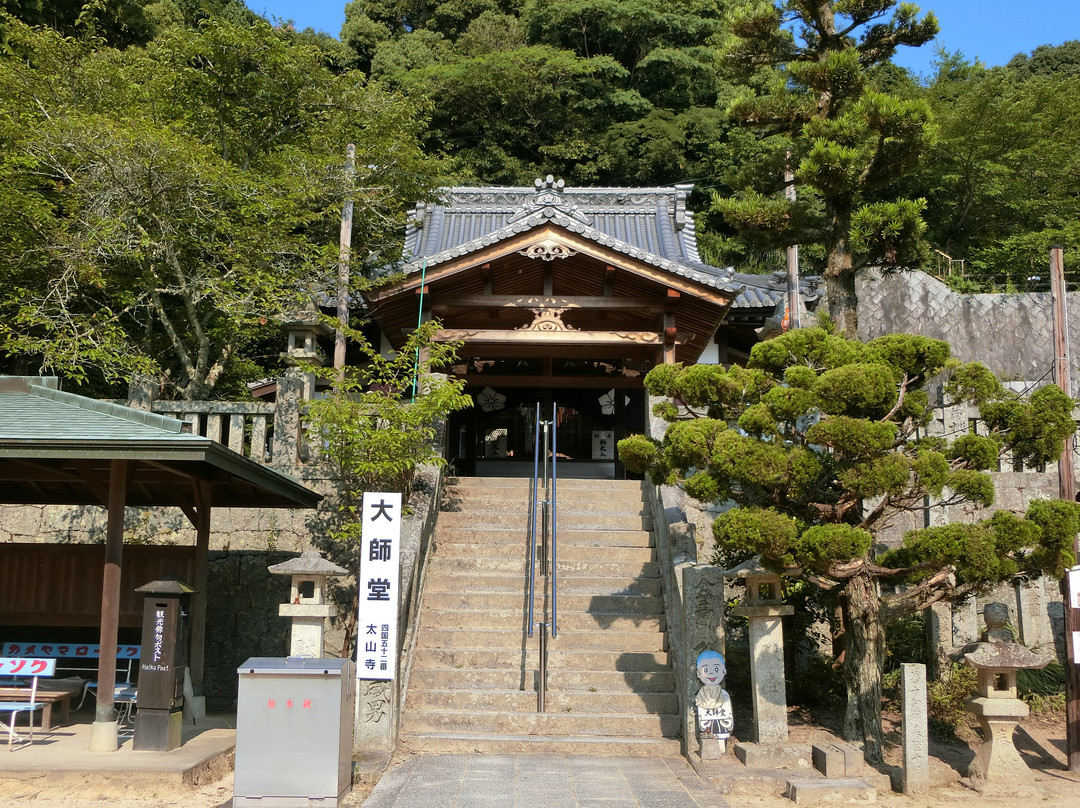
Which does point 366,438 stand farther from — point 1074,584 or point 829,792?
point 1074,584

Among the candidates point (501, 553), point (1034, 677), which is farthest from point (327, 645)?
point (1034, 677)

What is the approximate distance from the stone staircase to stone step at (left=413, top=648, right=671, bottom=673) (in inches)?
0.4

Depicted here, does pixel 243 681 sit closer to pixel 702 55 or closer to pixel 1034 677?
pixel 1034 677

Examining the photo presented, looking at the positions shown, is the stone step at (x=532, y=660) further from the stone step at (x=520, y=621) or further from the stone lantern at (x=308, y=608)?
the stone lantern at (x=308, y=608)

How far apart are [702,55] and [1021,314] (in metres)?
18.1

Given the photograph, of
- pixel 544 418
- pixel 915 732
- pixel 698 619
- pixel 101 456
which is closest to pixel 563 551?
pixel 698 619

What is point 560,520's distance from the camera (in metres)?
11.8

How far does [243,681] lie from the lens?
21.7 feet

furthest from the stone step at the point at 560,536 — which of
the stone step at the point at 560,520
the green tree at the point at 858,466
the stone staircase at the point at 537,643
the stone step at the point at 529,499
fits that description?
the green tree at the point at 858,466

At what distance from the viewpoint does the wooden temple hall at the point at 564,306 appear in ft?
41.4

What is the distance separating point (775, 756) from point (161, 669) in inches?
227

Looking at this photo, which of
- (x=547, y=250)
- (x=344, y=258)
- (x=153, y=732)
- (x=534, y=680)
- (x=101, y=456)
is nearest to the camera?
(x=101, y=456)

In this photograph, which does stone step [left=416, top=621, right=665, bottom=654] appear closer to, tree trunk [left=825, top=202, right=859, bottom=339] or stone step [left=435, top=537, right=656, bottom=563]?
stone step [left=435, top=537, right=656, bottom=563]

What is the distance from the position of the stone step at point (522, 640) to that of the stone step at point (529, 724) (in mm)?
1022
